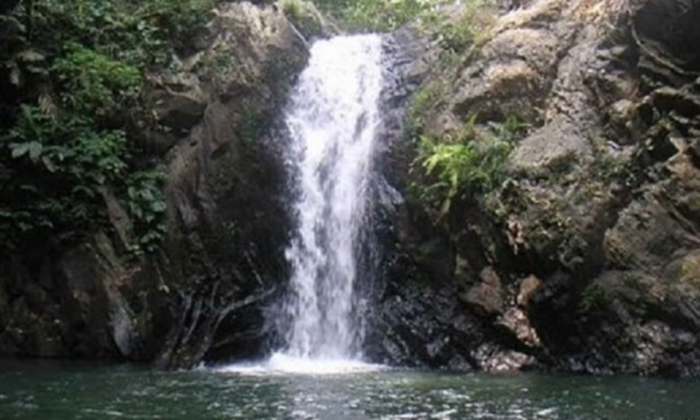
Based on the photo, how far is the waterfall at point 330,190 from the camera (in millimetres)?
13266

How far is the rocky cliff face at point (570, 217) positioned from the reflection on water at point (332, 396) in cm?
106

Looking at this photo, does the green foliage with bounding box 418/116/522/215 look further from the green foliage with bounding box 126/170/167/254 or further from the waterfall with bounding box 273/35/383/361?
the green foliage with bounding box 126/170/167/254

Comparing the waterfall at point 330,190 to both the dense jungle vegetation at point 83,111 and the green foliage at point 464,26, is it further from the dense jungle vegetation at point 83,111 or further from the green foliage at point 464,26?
the dense jungle vegetation at point 83,111

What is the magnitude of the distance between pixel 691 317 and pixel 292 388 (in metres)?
5.18

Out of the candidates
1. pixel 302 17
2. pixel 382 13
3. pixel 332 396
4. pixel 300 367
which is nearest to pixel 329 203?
pixel 300 367

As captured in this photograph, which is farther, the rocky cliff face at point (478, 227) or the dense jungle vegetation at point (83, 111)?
the dense jungle vegetation at point (83, 111)

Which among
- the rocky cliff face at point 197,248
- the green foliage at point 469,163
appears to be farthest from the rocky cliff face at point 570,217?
the rocky cliff face at point 197,248

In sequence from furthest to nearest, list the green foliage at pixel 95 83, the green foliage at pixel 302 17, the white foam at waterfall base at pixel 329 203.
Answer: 1. the green foliage at pixel 302 17
2. the green foliage at pixel 95 83
3. the white foam at waterfall base at pixel 329 203

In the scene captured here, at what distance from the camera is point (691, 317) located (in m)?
10.4

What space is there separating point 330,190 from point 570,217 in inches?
185

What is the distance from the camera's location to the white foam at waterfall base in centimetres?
1311

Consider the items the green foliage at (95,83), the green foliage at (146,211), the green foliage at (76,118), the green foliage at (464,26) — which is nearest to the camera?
the green foliage at (76,118)

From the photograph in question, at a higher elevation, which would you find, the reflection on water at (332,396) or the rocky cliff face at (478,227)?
the rocky cliff face at (478,227)

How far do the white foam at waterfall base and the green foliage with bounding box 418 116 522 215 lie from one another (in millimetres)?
1620
